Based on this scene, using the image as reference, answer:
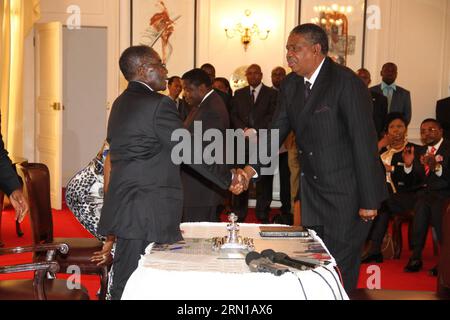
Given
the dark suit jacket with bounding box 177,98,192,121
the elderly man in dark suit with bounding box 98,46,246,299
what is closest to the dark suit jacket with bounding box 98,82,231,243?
the elderly man in dark suit with bounding box 98,46,246,299

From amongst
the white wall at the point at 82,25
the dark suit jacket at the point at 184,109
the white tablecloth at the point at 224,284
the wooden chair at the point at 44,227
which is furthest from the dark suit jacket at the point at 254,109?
the white tablecloth at the point at 224,284

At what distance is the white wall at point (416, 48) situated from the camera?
10594 mm

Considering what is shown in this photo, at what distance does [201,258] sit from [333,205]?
111cm

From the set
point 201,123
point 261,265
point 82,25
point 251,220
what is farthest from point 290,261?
point 82,25

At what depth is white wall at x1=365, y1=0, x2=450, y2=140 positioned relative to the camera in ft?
34.8

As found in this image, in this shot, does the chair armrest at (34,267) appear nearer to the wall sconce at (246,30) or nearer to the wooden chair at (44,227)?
the wooden chair at (44,227)

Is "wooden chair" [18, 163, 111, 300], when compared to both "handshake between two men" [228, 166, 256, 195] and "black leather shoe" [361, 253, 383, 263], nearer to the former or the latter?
"handshake between two men" [228, 166, 256, 195]

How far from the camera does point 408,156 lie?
666 cm

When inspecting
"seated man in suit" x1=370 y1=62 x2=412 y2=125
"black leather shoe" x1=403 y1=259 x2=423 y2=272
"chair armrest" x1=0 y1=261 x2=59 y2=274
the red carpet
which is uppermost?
"seated man in suit" x1=370 y1=62 x2=412 y2=125

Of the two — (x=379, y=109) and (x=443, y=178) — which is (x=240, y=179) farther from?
(x=379, y=109)

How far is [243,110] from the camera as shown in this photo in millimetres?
8758

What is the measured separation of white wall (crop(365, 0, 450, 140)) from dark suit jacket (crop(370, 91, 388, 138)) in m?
1.82
